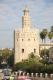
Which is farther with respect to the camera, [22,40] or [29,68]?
[22,40]

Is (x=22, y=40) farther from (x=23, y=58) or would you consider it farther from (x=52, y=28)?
(x=52, y=28)

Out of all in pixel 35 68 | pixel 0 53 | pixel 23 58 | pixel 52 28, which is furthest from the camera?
pixel 0 53

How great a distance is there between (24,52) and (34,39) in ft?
10.00

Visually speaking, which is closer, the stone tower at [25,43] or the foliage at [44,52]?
the stone tower at [25,43]

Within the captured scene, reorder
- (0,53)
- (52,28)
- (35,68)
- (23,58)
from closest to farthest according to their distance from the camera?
1. (35,68)
2. (23,58)
3. (52,28)
4. (0,53)

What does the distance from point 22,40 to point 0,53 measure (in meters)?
44.4

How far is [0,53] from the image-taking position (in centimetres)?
11606

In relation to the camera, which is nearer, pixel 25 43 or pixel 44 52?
pixel 25 43

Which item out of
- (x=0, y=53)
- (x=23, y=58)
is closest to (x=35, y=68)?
(x=23, y=58)

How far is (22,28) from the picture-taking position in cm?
7350

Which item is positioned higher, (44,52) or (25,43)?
(25,43)

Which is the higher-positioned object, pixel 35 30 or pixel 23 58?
pixel 35 30

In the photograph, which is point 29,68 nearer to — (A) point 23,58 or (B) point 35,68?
(B) point 35,68

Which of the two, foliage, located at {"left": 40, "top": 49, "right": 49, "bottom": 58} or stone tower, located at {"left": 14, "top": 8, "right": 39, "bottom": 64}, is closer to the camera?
stone tower, located at {"left": 14, "top": 8, "right": 39, "bottom": 64}
